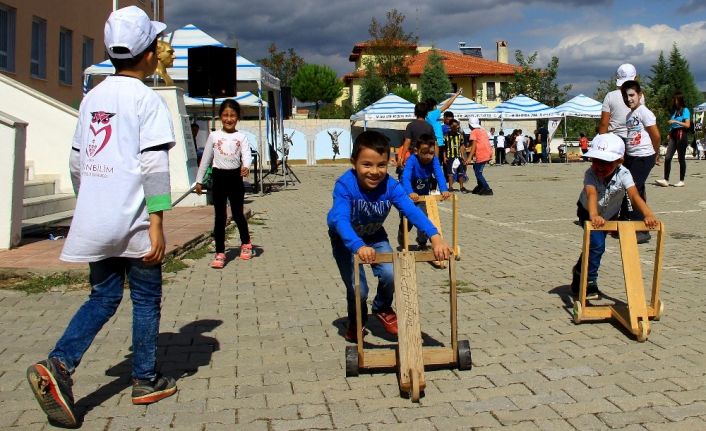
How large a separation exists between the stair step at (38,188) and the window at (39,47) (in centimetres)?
1066

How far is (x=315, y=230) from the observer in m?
12.0

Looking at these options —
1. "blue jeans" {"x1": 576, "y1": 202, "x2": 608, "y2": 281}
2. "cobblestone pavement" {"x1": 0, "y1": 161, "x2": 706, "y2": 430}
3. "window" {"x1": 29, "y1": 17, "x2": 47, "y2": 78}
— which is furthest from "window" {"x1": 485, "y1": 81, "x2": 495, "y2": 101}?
"blue jeans" {"x1": 576, "y1": 202, "x2": 608, "y2": 281}

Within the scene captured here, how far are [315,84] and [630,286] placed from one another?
75.7 m

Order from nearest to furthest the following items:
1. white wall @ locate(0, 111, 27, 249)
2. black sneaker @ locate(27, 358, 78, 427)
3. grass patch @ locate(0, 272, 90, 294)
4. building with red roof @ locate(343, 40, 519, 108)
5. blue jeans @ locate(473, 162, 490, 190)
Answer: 1. black sneaker @ locate(27, 358, 78, 427)
2. grass patch @ locate(0, 272, 90, 294)
3. white wall @ locate(0, 111, 27, 249)
4. blue jeans @ locate(473, 162, 490, 190)
5. building with red roof @ locate(343, 40, 519, 108)

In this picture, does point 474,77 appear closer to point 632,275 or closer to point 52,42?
point 52,42

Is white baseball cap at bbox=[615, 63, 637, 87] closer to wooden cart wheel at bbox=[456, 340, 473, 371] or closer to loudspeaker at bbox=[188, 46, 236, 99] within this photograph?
wooden cart wheel at bbox=[456, 340, 473, 371]

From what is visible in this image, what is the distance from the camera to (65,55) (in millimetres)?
24453

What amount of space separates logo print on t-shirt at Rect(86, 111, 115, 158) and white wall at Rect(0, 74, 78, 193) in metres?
9.97

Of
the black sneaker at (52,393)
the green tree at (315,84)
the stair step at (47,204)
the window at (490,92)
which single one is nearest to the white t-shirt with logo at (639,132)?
the black sneaker at (52,393)

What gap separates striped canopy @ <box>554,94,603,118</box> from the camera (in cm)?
3444

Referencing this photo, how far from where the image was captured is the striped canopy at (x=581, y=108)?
34.4 meters

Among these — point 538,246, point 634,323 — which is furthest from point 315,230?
point 634,323

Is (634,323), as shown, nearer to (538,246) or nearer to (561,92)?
(538,246)

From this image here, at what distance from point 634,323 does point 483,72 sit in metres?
81.0
